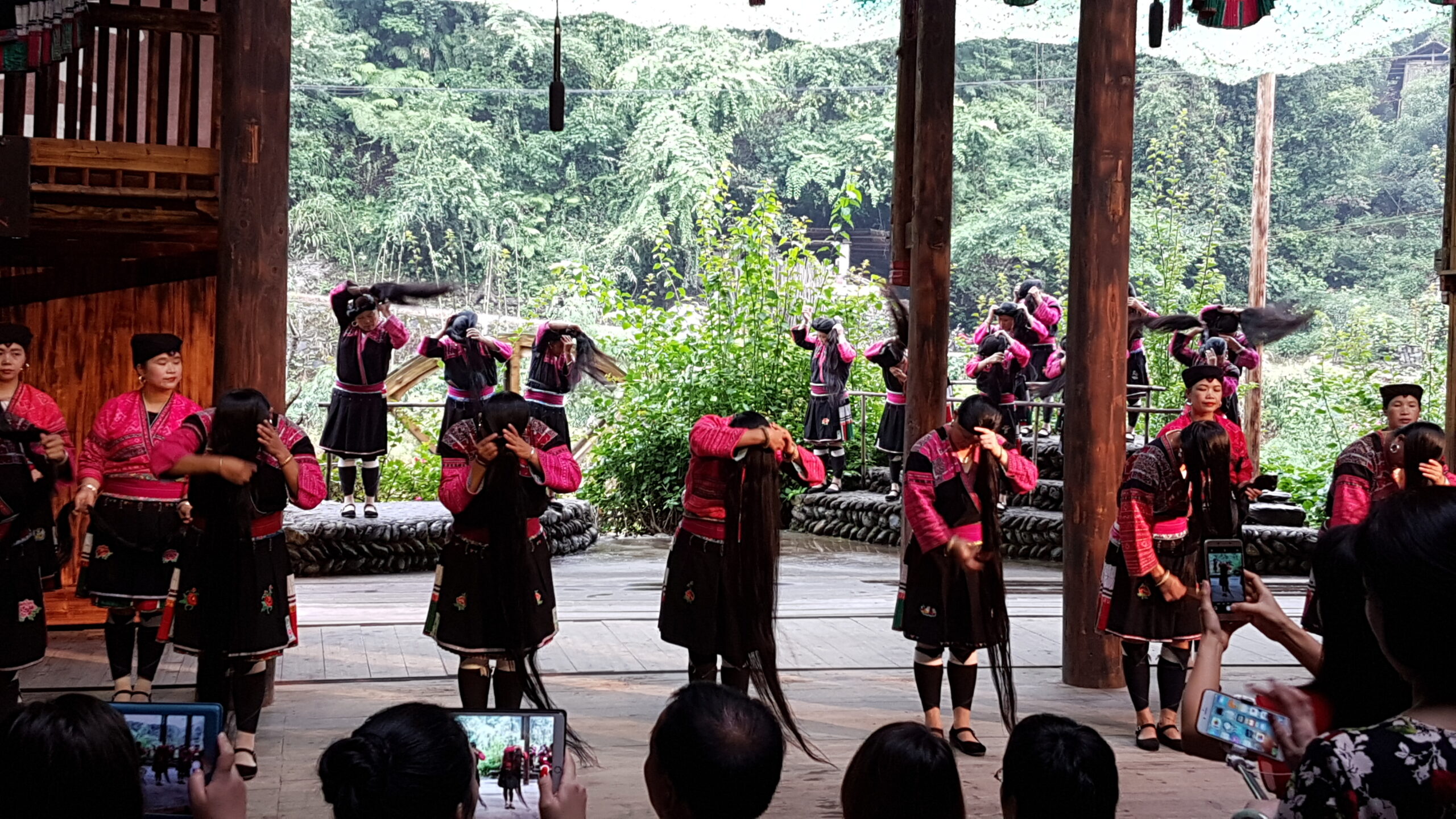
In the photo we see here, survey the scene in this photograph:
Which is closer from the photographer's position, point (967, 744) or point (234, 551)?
point (234, 551)

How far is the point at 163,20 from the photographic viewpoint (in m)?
5.80

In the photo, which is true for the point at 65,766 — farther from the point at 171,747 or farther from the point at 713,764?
the point at 713,764

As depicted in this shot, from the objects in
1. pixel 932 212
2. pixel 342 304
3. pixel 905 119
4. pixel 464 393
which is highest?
pixel 905 119

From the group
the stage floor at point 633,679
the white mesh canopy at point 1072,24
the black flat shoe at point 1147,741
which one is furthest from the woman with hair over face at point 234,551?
the white mesh canopy at point 1072,24

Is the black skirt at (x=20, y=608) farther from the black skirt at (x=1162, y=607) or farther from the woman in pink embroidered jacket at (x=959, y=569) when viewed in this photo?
the black skirt at (x=1162, y=607)

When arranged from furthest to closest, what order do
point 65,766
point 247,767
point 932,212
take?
point 932,212
point 247,767
point 65,766

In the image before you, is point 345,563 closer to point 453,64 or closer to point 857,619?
point 857,619

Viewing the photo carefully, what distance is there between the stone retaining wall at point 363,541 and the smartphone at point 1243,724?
24.7 feet

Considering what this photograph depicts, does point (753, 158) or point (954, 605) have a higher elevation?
point (753, 158)

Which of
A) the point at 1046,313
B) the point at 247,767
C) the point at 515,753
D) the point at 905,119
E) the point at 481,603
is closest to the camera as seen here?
the point at 515,753

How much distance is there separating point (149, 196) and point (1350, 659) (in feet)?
17.2

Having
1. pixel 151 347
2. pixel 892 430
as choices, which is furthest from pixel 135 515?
pixel 892 430

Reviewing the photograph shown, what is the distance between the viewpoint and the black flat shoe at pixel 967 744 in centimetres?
509

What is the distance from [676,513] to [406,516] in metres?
4.05
